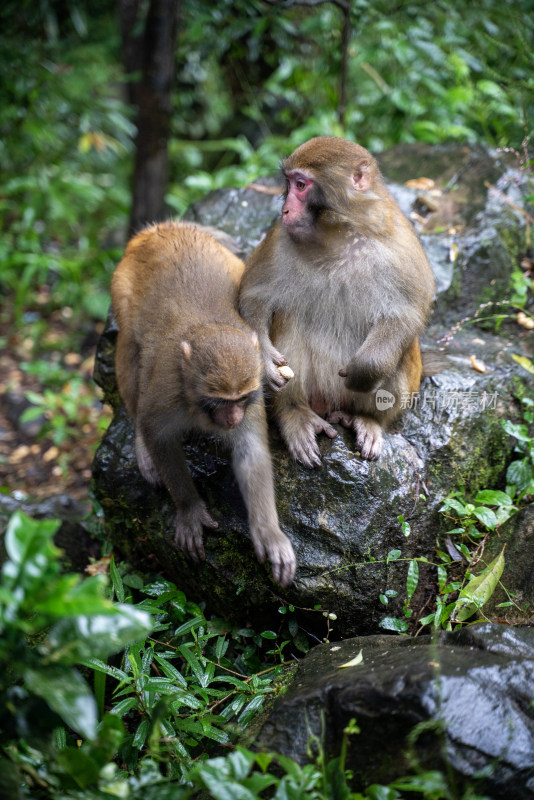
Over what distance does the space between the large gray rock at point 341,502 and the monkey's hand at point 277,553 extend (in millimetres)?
80

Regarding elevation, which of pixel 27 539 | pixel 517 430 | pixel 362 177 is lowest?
pixel 517 430

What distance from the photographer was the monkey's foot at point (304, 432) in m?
3.81

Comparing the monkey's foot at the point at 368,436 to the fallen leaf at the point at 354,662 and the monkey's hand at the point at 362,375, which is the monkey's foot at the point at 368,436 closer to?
the monkey's hand at the point at 362,375

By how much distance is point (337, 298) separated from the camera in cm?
379

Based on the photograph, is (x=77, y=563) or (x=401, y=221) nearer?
(x=401, y=221)

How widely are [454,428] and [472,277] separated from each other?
1.72m

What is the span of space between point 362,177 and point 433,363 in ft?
4.54

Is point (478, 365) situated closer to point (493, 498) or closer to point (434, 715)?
point (493, 498)

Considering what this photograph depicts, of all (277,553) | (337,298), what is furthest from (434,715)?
(337,298)

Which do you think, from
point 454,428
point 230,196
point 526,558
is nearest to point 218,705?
point 526,558

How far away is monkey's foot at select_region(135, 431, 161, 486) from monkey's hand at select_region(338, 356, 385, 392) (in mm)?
1259

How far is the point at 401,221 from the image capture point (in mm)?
3896

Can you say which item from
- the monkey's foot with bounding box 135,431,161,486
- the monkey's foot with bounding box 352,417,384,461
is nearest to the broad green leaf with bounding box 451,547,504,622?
the monkey's foot with bounding box 352,417,384,461

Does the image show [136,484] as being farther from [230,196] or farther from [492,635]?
[230,196]
